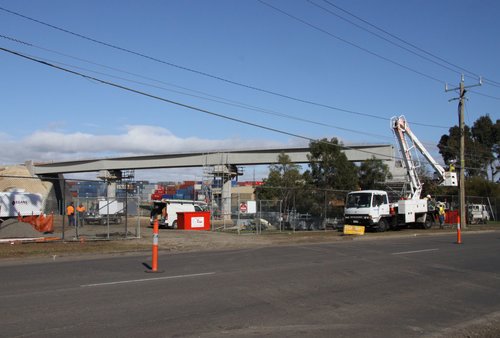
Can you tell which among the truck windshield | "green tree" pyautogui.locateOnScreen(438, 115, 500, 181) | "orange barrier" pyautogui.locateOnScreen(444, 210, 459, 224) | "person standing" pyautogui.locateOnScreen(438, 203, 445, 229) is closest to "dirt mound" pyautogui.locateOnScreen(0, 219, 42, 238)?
the truck windshield

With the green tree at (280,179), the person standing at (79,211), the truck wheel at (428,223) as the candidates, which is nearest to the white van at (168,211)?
the person standing at (79,211)

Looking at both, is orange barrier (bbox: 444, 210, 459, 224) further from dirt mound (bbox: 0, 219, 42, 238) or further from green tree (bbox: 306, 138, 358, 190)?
dirt mound (bbox: 0, 219, 42, 238)

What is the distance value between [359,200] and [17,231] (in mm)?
20593

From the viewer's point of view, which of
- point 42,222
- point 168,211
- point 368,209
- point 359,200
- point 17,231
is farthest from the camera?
point 168,211

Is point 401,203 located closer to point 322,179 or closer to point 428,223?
point 428,223

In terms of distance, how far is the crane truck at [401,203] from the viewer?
32.0m

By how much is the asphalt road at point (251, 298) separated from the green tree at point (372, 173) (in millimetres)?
28097

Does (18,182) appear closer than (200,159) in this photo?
Yes

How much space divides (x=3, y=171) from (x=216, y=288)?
145 ft

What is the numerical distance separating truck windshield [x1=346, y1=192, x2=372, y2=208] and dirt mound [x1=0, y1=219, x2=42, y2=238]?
1953cm

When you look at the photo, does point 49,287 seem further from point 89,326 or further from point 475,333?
point 475,333

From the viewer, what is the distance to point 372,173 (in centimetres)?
4328

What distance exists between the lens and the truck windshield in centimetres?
3209

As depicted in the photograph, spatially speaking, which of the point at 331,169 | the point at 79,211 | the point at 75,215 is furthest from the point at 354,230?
the point at 75,215
